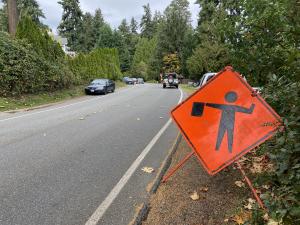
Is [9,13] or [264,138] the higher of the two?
[9,13]

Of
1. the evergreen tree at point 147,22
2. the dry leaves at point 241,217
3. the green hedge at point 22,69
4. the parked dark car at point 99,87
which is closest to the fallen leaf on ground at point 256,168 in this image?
the dry leaves at point 241,217

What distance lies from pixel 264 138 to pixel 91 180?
2.84 metres

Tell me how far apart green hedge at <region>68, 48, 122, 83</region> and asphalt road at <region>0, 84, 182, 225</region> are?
21422 millimetres

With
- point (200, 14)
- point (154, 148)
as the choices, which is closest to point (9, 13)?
point (154, 148)

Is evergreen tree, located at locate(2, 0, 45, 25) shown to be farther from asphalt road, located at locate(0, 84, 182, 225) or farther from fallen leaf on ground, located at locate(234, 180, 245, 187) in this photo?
fallen leaf on ground, located at locate(234, 180, 245, 187)

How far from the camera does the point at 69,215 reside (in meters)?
4.43

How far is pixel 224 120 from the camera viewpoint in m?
4.77

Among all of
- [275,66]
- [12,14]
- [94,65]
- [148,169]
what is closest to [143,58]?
[94,65]

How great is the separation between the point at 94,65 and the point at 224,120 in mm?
35367

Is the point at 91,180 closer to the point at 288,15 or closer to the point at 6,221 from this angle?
the point at 6,221

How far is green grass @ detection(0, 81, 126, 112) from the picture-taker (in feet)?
61.0

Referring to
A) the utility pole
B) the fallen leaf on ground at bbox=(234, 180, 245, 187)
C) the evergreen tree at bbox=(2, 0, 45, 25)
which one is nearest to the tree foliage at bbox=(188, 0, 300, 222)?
the fallen leaf on ground at bbox=(234, 180, 245, 187)

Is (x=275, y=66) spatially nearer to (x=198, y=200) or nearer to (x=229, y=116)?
(x=229, y=116)

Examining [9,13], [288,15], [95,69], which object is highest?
[9,13]
